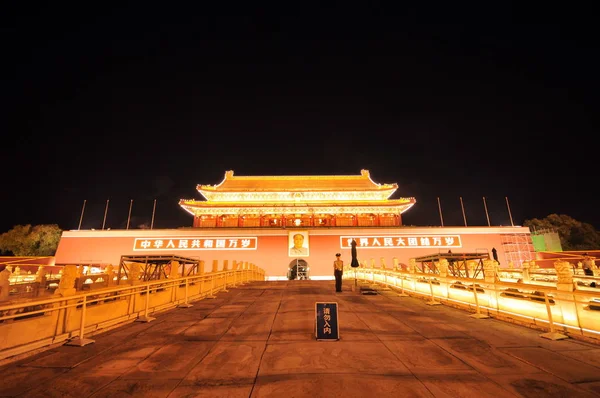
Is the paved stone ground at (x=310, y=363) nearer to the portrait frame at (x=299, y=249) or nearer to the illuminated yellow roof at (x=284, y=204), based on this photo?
the portrait frame at (x=299, y=249)

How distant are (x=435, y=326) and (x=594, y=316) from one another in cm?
319

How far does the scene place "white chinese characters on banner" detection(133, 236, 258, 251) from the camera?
31938 millimetres

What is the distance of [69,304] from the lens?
635cm

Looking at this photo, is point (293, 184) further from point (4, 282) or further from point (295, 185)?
point (4, 282)

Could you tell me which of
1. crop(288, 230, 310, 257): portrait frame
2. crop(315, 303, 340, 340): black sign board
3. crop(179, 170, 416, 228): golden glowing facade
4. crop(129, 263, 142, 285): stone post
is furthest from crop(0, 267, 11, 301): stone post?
crop(179, 170, 416, 228): golden glowing facade

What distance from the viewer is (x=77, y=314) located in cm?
661

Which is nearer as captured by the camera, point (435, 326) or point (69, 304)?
point (69, 304)

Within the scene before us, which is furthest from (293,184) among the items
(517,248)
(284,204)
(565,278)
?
(565,278)

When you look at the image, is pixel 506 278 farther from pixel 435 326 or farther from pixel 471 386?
pixel 471 386

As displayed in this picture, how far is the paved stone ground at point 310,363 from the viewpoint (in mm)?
3793

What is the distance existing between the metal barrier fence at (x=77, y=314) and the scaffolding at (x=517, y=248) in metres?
35.7

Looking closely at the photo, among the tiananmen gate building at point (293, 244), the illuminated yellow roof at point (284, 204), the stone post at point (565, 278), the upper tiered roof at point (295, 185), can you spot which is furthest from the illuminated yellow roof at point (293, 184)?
the stone post at point (565, 278)

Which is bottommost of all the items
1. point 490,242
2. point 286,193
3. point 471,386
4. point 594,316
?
point 471,386

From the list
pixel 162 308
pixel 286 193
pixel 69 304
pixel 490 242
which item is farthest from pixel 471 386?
pixel 286 193
